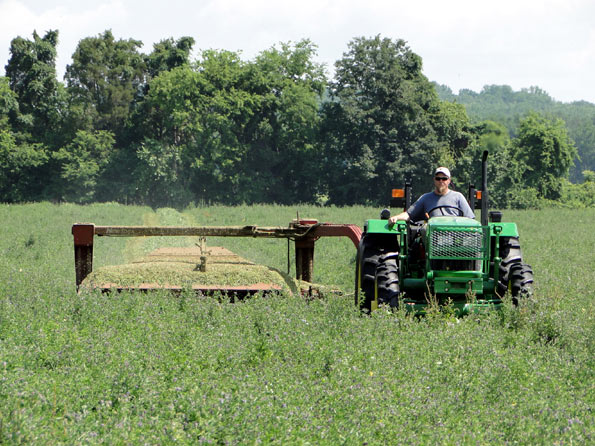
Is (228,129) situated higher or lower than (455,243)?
higher

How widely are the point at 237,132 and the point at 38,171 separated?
17542 mm

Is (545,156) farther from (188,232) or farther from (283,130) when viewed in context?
(188,232)

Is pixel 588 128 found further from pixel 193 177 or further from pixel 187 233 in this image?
pixel 187 233

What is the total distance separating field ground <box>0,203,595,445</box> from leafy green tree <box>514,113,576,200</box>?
69.0 metres

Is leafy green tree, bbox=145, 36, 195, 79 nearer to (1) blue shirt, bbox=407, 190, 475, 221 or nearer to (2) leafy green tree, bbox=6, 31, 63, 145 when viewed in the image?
(2) leafy green tree, bbox=6, 31, 63, 145

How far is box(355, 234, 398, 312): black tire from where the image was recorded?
8.88 meters

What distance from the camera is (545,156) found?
7594 centimetres

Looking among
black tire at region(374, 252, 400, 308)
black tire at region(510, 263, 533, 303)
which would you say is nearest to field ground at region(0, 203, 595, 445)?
black tire at region(510, 263, 533, 303)

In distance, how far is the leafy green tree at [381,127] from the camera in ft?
194

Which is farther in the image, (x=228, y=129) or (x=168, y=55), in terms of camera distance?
(x=168, y=55)

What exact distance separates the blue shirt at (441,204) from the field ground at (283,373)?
4.45ft

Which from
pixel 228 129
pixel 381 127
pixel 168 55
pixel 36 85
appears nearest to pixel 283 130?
pixel 228 129

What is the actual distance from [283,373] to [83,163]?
206 feet

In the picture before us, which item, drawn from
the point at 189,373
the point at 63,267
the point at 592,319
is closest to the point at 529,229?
the point at 63,267
